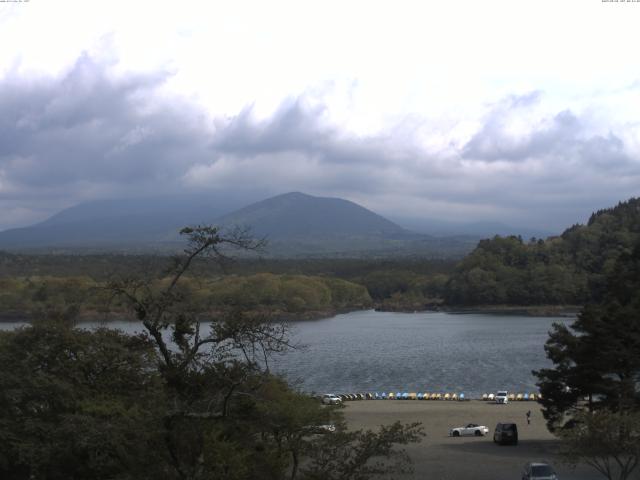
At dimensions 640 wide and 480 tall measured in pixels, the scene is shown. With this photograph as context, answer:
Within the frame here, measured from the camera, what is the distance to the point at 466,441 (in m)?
23.8

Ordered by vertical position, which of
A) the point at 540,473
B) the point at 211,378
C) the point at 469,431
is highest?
the point at 211,378

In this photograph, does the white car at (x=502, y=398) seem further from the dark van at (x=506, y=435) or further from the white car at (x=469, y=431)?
the dark van at (x=506, y=435)

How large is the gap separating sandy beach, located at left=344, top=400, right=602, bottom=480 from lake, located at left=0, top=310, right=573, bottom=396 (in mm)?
4629

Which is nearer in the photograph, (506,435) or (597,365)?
(597,365)

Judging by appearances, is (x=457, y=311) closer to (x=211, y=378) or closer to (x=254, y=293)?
(x=254, y=293)

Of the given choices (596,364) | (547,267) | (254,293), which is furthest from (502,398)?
(547,267)

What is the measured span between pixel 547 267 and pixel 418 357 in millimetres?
57232

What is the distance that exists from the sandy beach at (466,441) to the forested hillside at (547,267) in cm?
6338

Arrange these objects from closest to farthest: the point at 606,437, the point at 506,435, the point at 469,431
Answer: the point at 606,437
the point at 506,435
the point at 469,431

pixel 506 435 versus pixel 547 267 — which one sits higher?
pixel 547 267

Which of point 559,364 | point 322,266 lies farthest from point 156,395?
point 322,266

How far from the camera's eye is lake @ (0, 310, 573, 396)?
134 feet

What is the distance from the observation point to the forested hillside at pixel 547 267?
98.8 meters

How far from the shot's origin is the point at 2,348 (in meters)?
14.7
